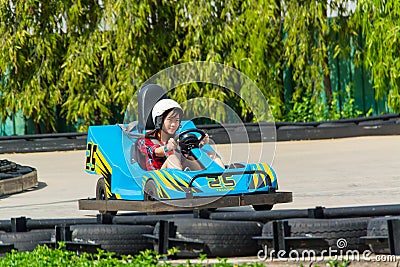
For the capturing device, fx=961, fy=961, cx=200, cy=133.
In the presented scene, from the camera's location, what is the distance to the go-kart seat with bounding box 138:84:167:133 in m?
6.39

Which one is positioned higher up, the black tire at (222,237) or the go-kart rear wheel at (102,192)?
the go-kart rear wheel at (102,192)

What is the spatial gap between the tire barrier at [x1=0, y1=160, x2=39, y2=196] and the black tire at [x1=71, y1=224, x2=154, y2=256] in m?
3.57

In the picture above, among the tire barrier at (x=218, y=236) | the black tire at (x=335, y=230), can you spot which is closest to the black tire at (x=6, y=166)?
the tire barrier at (x=218, y=236)

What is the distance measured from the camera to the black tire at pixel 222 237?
458 centimetres

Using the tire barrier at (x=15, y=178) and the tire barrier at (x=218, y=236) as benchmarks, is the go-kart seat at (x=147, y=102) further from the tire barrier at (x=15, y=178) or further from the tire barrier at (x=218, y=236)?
the tire barrier at (x=15, y=178)

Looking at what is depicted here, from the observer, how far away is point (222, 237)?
4.59 metres

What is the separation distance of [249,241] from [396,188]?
2843mm

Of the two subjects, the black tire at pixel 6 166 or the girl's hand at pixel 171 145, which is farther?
the black tire at pixel 6 166

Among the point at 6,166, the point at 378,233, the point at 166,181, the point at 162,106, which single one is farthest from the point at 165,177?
the point at 6,166

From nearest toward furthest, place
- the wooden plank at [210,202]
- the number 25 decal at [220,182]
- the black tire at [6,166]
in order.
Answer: the wooden plank at [210,202] → the number 25 decal at [220,182] → the black tire at [6,166]

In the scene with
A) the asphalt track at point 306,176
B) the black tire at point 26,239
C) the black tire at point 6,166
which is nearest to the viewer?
the black tire at point 26,239

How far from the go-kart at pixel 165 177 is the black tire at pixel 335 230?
1.35 meters

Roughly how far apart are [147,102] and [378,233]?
2.41 meters

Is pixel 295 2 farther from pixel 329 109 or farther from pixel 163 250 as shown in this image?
pixel 163 250
